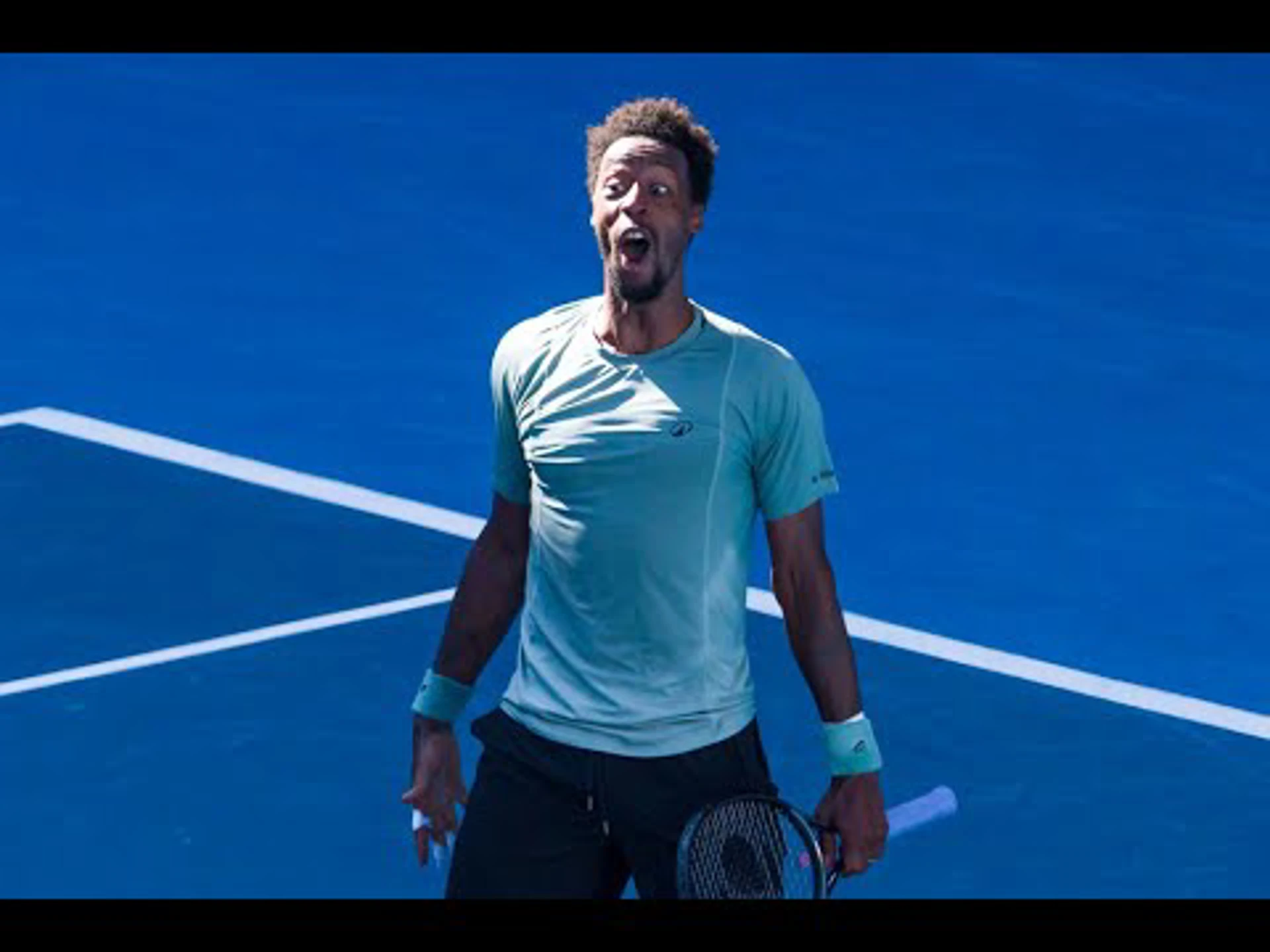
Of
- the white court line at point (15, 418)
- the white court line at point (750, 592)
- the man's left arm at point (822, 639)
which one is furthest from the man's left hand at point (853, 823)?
the white court line at point (15, 418)

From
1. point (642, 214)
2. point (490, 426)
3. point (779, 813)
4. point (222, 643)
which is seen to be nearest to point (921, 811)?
point (779, 813)

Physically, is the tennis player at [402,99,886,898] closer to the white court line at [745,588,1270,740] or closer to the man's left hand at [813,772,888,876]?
the man's left hand at [813,772,888,876]

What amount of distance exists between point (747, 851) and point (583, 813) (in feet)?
1.22

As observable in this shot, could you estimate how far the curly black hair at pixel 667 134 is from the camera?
691cm

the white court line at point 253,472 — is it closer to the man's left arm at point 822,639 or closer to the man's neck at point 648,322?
the man's neck at point 648,322

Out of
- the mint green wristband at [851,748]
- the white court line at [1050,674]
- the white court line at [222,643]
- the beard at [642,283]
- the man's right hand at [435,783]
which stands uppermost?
the beard at [642,283]

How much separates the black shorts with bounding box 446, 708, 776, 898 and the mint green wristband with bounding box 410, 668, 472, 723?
0.80 feet

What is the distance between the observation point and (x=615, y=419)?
269 inches

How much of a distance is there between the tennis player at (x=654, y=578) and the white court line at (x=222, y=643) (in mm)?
3960

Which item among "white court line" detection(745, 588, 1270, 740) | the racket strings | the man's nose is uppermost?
the man's nose

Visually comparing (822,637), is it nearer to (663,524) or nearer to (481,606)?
(663,524)

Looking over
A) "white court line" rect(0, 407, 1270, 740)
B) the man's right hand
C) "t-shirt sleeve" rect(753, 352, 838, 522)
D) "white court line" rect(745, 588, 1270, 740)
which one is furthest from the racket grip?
"white court line" rect(745, 588, 1270, 740)

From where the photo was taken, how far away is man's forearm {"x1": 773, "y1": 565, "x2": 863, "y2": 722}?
685cm

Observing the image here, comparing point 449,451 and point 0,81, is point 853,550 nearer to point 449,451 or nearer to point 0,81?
point 449,451
